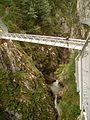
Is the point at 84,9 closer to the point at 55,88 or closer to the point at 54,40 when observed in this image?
the point at 55,88

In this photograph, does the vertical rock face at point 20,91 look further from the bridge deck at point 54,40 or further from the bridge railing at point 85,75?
the bridge railing at point 85,75

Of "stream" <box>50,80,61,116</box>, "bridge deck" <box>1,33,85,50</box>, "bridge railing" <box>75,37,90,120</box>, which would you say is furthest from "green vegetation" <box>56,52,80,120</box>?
"bridge railing" <box>75,37,90,120</box>

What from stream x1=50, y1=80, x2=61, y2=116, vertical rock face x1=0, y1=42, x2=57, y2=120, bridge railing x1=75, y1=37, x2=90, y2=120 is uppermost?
bridge railing x1=75, y1=37, x2=90, y2=120

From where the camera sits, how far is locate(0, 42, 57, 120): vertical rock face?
34938 millimetres

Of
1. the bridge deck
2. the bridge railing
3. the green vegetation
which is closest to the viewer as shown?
the bridge railing

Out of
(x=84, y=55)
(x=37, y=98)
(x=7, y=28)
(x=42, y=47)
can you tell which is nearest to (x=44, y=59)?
(x=42, y=47)

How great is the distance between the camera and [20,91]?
35.8 m

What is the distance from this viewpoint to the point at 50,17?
168ft

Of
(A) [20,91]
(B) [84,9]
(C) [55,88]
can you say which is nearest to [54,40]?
(A) [20,91]

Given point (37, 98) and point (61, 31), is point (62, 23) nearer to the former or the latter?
point (61, 31)

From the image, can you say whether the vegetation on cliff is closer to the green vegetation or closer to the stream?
the green vegetation

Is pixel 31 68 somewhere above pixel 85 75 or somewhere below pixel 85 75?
below

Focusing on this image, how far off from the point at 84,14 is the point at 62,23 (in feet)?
22.7

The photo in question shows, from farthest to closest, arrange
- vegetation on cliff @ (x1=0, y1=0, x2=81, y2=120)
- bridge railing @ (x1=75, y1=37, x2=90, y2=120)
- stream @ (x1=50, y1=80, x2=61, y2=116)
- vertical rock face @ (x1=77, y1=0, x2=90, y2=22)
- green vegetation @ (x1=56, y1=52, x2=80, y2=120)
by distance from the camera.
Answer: vertical rock face @ (x1=77, y1=0, x2=90, y2=22), stream @ (x1=50, y1=80, x2=61, y2=116), vegetation on cliff @ (x1=0, y1=0, x2=81, y2=120), green vegetation @ (x1=56, y1=52, x2=80, y2=120), bridge railing @ (x1=75, y1=37, x2=90, y2=120)
